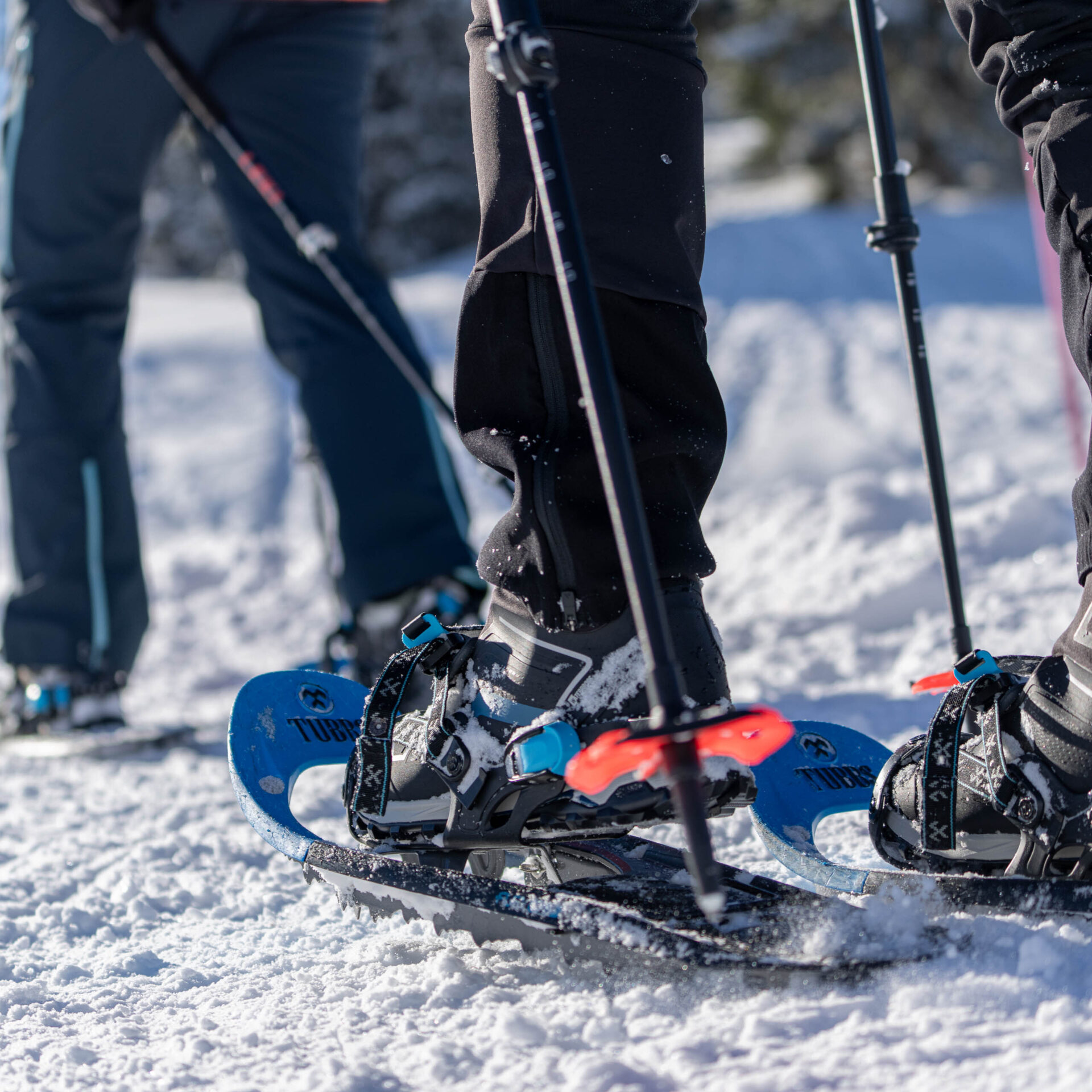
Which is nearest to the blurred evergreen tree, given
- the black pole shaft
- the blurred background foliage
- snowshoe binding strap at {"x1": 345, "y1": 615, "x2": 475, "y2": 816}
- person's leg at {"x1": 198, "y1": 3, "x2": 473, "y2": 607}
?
the blurred background foliage

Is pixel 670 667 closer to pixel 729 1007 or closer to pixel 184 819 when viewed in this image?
pixel 729 1007

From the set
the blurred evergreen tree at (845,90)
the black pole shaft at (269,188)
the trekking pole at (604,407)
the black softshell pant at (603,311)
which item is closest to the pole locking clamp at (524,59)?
the trekking pole at (604,407)

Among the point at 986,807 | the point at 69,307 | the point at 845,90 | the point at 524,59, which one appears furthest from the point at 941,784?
the point at 845,90

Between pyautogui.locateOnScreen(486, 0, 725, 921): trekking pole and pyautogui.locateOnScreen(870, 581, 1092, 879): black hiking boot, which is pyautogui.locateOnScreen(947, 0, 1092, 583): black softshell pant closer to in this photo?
pyautogui.locateOnScreen(870, 581, 1092, 879): black hiking boot

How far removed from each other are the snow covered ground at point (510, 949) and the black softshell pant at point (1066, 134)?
19.9 inches

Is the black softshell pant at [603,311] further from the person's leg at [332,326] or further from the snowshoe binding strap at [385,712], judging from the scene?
the person's leg at [332,326]

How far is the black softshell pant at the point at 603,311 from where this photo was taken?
1.11 meters

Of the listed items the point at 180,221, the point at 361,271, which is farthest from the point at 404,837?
the point at 180,221

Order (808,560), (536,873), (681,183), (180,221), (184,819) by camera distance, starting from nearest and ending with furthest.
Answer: (681,183)
(536,873)
(184,819)
(808,560)
(180,221)

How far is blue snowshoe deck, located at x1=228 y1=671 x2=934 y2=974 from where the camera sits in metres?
0.98

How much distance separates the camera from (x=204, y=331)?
7.96 meters

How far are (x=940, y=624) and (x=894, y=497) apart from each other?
980 millimetres

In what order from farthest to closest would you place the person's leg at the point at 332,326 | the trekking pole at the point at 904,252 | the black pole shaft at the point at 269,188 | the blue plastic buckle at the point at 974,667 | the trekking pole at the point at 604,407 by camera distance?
1. the person's leg at the point at 332,326
2. the black pole shaft at the point at 269,188
3. the trekking pole at the point at 904,252
4. the blue plastic buckle at the point at 974,667
5. the trekking pole at the point at 604,407

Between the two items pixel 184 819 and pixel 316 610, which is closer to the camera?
pixel 184 819
